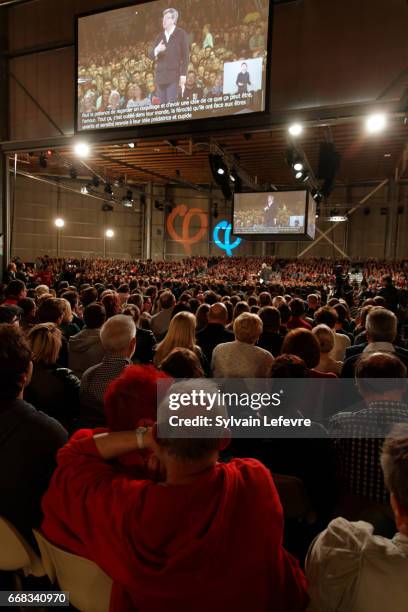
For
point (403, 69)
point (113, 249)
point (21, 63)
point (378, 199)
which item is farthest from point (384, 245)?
point (21, 63)

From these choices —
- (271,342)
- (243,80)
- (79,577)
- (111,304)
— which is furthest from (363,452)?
(243,80)

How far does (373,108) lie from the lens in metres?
6.30

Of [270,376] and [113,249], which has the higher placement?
[113,249]

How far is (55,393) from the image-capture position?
2408mm

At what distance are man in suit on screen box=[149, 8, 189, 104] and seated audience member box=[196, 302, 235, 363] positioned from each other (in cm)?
454

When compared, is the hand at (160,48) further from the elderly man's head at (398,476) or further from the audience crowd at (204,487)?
the elderly man's head at (398,476)

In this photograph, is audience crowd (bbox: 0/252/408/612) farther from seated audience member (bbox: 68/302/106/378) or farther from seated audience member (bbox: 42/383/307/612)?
seated audience member (bbox: 68/302/106/378)

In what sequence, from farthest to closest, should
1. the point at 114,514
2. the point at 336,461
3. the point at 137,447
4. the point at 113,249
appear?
the point at 113,249 < the point at 336,461 < the point at 137,447 < the point at 114,514

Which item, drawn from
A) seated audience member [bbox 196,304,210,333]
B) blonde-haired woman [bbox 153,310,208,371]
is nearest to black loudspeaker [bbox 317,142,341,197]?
seated audience member [bbox 196,304,210,333]

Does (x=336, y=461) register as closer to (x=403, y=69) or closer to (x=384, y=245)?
(x=403, y=69)

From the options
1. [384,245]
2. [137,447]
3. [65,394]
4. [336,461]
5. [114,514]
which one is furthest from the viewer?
[384,245]

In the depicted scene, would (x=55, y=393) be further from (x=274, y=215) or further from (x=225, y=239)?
(x=225, y=239)

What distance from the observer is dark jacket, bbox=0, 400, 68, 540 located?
148 cm

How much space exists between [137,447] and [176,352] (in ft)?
3.07
